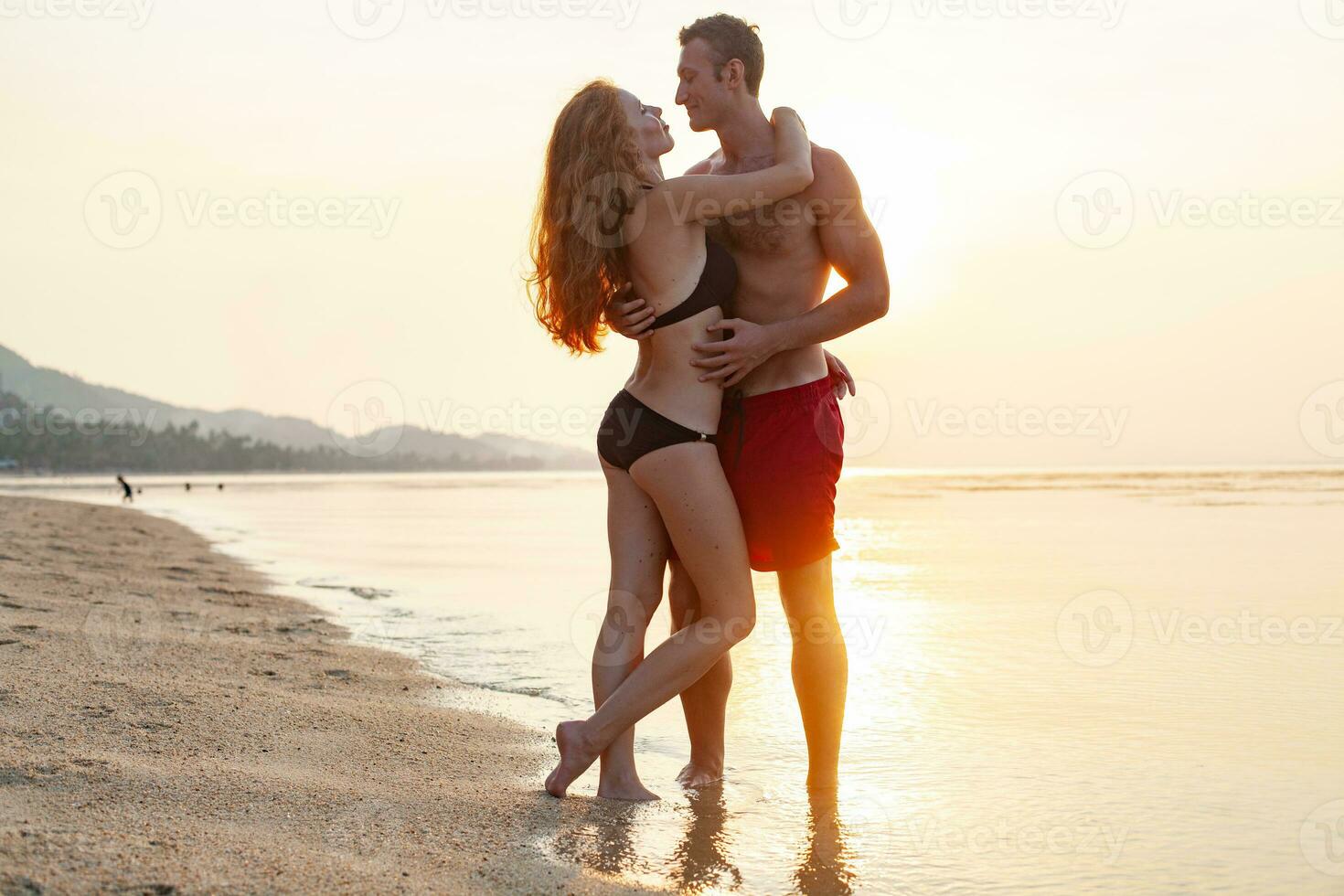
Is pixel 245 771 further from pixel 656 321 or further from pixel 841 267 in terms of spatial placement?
pixel 841 267

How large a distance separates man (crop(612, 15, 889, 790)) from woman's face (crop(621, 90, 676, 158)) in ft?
0.85

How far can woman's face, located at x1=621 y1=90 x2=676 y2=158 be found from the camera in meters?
3.17

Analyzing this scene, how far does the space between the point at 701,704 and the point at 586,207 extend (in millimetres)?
1646

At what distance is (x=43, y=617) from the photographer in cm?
559

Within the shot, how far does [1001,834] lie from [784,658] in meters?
2.89

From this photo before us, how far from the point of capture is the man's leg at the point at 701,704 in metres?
3.60

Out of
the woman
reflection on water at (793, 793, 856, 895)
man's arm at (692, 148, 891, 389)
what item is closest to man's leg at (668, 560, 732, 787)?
the woman

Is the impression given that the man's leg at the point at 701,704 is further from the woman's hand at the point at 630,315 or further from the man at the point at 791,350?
Answer: the woman's hand at the point at 630,315

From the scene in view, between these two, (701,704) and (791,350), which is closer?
(791,350)

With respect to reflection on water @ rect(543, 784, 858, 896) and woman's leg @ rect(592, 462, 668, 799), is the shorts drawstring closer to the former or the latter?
woman's leg @ rect(592, 462, 668, 799)

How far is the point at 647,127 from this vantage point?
3207 mm

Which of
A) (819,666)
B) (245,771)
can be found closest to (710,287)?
(819,666)

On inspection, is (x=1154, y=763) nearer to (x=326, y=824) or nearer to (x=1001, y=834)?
(x=1001, y=834)

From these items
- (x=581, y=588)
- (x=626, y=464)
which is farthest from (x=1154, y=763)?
(x=581, y=588)
